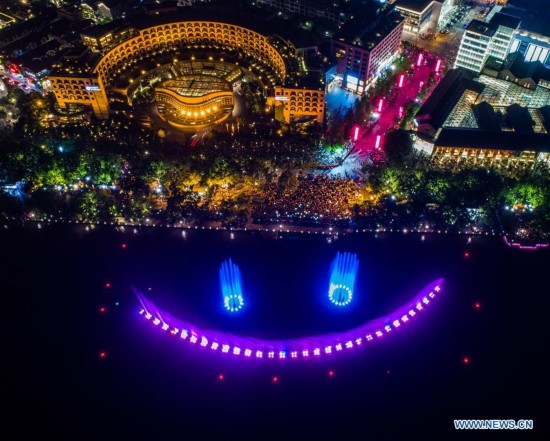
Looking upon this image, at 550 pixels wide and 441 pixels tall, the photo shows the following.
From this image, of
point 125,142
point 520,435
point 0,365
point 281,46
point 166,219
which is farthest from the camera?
point 281,46

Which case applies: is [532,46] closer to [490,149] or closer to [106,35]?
[490,149]

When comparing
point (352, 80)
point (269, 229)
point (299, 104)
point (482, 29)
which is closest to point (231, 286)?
point (269, 229)

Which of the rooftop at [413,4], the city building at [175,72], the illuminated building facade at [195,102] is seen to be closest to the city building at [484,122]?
the city building at [175,72]

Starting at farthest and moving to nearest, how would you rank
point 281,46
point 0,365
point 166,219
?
point 281,46 < point 166,219 < point 0,365

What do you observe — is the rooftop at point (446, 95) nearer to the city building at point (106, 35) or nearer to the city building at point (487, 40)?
the city building at point (487, 40)

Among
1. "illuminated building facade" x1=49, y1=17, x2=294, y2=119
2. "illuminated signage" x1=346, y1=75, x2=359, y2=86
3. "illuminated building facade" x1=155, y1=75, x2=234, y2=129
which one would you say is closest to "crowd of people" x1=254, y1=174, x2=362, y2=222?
"illuminated building facade" x1=155, y1=75, x2=234, y2=129

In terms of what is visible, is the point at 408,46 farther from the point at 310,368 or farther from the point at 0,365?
the point at 0,365

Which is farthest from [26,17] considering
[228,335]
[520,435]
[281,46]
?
[520,435]
